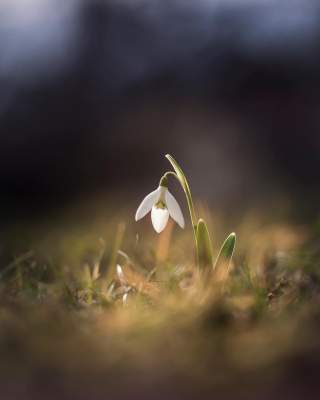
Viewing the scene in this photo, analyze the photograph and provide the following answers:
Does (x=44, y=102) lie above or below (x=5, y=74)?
below

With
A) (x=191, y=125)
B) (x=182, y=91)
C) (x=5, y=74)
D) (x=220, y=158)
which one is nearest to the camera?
(x=220, y=158)

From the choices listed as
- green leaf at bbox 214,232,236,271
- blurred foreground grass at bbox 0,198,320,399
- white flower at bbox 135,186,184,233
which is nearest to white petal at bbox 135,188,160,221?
white flower at bbox 135,186,184,233

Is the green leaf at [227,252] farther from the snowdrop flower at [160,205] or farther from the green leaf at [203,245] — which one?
the snowdrop flower at [160,205]

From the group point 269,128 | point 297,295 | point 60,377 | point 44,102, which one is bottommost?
point 60,377

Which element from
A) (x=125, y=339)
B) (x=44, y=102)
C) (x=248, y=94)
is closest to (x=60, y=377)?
(x=125, y=339)

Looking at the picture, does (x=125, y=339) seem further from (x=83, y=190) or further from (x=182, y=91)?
(x=182, y=91)

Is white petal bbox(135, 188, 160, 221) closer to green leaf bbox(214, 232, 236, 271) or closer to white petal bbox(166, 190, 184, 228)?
white petal bbox(166, 190, 184, 228)
